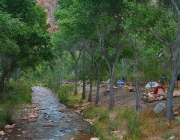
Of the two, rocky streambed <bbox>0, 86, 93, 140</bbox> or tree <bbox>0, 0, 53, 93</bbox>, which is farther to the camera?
tree <bbox>0, 0, 53, 93</bbox>

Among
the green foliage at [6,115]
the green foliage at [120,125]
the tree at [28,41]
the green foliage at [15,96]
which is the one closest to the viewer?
the green foliage at [120,125]

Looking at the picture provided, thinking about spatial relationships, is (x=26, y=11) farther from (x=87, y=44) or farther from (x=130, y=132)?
(x=130, y=132)

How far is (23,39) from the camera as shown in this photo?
18969mm

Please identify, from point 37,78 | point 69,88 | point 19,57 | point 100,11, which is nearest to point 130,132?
point 100,11

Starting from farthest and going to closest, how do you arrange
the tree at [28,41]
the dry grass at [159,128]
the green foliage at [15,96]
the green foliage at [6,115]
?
the green foliage at [15,96], the tree at [28,41], the green foliage at [6,115], the dry grass at [159,128]

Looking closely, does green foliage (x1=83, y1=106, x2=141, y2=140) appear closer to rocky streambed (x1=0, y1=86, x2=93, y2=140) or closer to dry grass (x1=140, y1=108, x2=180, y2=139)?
dry grass (x1=140, y1=108, x2=180, y2=139)

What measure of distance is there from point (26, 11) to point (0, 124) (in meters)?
8.38

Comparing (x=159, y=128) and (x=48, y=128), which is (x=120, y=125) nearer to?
(x=159, y=128)

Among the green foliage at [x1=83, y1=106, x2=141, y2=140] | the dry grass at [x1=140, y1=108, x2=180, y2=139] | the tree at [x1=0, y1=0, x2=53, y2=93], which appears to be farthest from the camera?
the tree at [x1=0, y1=0, x2=53, y2=93]

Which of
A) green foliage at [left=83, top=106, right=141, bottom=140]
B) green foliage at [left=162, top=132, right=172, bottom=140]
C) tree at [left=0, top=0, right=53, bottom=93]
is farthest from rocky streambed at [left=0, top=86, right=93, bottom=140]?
tree at [left=0, top=0, right=53, bottom=93]

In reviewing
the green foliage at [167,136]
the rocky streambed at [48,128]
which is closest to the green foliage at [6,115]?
the rocky streambed at [48,128]

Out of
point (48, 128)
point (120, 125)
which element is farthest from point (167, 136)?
point (48, 128)

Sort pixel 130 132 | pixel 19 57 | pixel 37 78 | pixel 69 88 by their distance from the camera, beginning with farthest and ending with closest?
pixel 37 78 → pixel 69 88 → pixel 19 57 → pixel 130 132

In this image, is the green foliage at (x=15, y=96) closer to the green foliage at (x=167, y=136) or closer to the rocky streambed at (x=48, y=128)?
the rocky streambed at (x=48, y=128)
